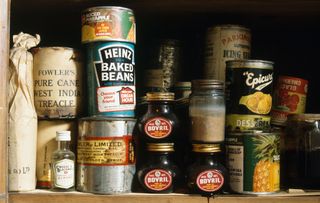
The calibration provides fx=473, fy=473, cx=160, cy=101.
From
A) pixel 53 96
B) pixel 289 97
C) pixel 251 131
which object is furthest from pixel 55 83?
Result: pixel 289 97

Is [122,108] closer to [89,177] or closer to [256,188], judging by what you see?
[89,177]

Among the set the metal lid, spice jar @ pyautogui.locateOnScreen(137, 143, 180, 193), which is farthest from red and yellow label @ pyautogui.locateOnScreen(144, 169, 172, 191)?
the metal lid

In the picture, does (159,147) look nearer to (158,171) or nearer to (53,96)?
(158,171)

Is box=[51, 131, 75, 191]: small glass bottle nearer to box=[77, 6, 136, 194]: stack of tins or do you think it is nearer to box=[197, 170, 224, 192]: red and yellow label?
box=[77, 6, 136, 194]: stack of tins

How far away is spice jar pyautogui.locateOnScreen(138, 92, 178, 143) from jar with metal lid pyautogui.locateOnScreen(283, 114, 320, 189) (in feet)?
0.97

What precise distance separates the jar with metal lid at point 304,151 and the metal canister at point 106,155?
0.39m

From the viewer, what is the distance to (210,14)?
1.24 m

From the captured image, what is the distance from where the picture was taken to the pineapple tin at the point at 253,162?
104 centimetres

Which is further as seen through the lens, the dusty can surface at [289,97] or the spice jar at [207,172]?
the dusty can surface at [289,97]

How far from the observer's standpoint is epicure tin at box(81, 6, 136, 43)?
1051 millimetres

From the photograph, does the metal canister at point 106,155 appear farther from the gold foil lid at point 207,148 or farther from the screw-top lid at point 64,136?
the gold foil lid at point 207,148

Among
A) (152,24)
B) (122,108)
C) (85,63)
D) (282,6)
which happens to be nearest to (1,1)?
(85,63)

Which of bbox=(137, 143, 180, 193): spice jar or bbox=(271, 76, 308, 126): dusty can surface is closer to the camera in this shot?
bbox=(137, 143, 180, 193): spice jar

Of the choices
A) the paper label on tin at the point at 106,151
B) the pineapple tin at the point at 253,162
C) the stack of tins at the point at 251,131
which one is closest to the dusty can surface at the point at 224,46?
the stack of tins at the point at 251,131
